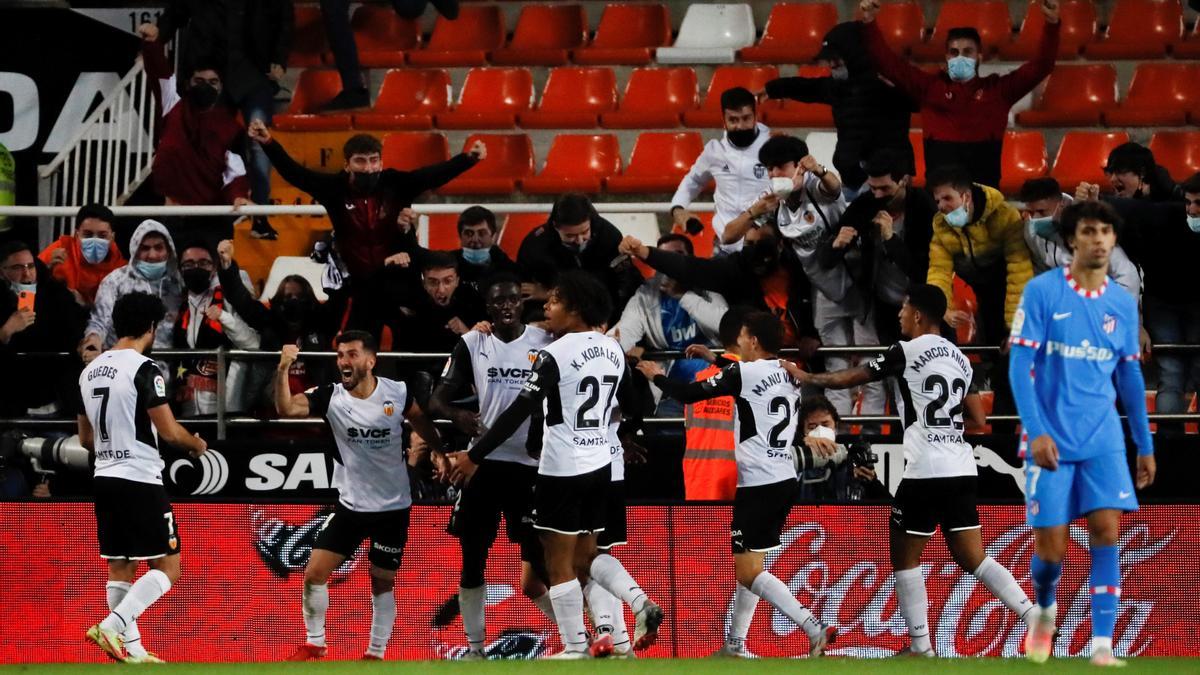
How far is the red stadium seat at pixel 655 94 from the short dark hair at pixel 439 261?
15.7 feet

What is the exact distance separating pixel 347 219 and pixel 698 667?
498cm

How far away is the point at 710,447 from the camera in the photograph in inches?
410

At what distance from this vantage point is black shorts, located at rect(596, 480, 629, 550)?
367 inches

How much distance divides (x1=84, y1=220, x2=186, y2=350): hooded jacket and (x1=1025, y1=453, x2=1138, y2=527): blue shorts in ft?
21.1

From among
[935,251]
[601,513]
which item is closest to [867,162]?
[935,251]

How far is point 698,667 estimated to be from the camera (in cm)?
770

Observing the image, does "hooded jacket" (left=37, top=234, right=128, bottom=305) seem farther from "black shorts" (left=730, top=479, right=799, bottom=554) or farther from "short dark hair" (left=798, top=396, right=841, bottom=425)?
"black shorts" (left=730, top=479, right=799, bottom=554)

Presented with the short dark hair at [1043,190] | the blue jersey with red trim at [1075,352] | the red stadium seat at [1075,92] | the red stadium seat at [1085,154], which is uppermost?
the red stadium seat at [1075,92]

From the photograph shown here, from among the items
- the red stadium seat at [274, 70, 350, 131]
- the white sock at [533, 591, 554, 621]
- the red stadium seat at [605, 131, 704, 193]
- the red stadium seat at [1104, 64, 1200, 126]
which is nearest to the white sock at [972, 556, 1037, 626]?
the white sock at [533, 591, 554, 621]

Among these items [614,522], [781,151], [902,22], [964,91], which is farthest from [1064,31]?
[614,522]

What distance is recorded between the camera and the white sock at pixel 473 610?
9430 millimetres

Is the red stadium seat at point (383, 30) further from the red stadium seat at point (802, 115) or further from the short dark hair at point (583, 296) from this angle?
the short dark hair at point (583, 296)

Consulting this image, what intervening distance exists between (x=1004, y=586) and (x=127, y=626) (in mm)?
4632

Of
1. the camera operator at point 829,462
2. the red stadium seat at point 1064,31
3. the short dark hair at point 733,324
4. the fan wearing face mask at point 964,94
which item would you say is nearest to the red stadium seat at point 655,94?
the red stadium seat at point 1064,31
